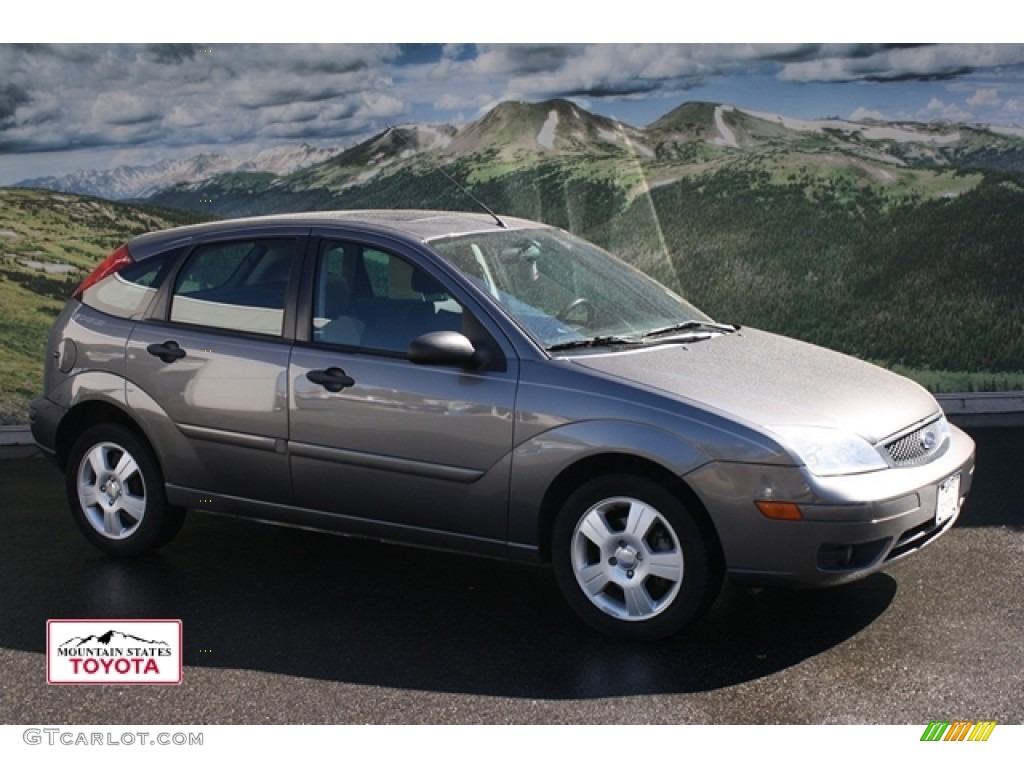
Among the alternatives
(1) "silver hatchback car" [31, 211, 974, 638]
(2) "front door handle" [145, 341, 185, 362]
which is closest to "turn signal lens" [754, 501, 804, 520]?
(1) "silver hatchback car" [31, 211, 974, 638]

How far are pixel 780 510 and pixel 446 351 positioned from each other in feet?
4.61

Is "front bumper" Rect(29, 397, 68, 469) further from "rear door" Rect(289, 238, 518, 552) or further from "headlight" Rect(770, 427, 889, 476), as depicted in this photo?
"headlight" Rect(770, 427, 889, 476)

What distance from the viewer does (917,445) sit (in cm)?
Answer: 548

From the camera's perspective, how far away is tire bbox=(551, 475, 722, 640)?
5172mm

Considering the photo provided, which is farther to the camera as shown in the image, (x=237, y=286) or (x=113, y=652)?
(x=237, y=286)

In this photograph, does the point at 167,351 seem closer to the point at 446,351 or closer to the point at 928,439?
the point at 446,351

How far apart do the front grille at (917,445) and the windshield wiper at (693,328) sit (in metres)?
1.05

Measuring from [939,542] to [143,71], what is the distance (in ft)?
20.5

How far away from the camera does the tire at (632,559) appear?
517 cm

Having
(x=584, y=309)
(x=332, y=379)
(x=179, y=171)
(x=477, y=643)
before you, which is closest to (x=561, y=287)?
(x=584, y=309)

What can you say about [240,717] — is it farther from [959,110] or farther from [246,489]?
[959,110]

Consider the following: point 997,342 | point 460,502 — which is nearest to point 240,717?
point 460,502

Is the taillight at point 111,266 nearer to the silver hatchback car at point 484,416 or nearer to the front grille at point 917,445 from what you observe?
the silver hatchback car at point 484,416

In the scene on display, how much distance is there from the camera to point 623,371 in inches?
213
